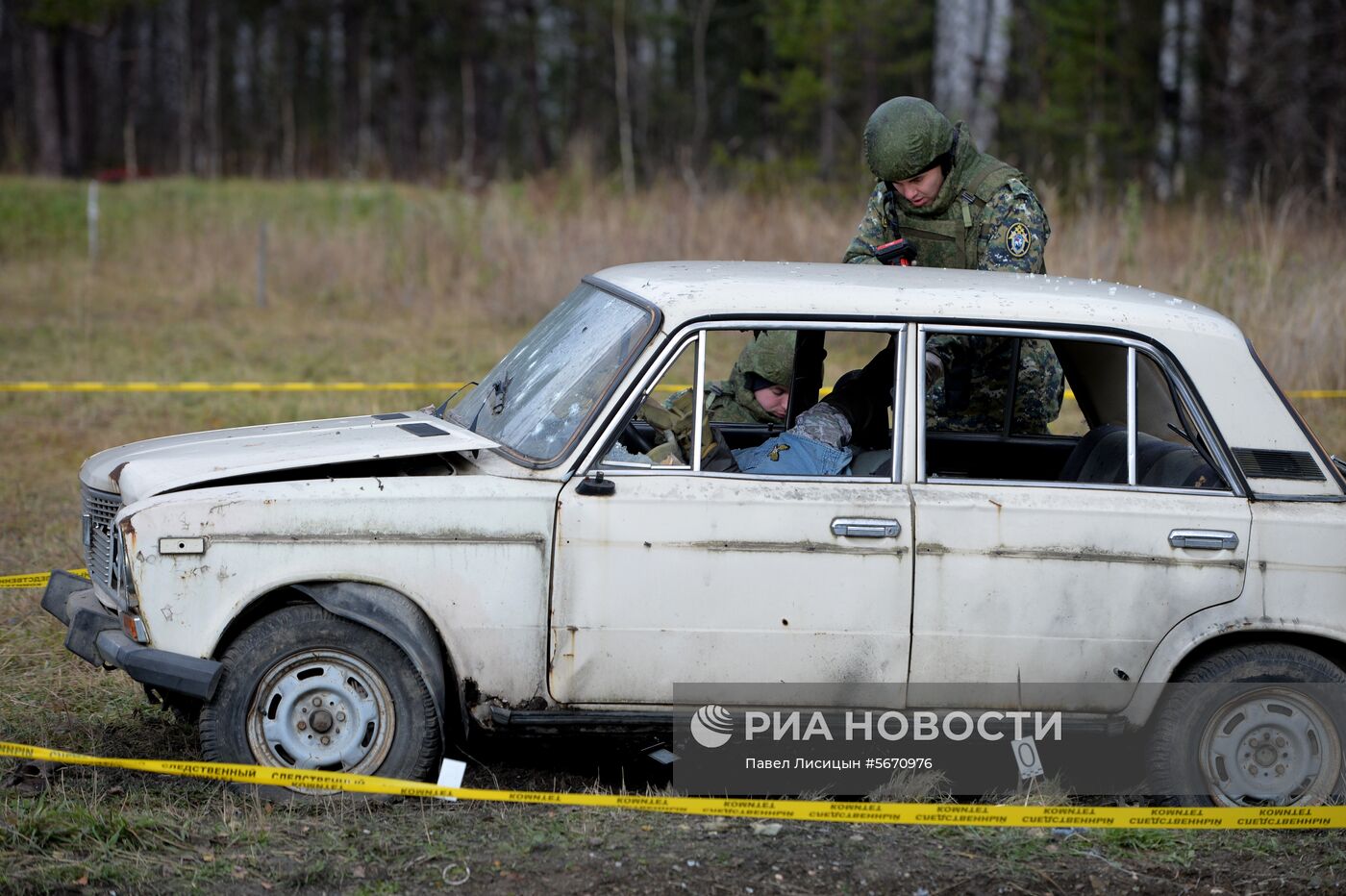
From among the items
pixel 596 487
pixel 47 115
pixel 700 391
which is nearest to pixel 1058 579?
pixel 700 391

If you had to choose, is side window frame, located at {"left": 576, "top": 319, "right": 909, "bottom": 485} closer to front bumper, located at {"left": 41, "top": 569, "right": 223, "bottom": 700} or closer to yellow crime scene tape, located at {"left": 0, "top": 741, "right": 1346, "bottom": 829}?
yellow crime scene tape, located at {"left": 0, "top": 741, "right": 1346, "bottom": 829}

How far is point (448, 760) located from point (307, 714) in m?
→ 0.43

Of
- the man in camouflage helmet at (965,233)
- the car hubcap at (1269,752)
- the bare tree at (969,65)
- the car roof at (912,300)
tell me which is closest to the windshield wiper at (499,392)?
the car roof at (912,300)

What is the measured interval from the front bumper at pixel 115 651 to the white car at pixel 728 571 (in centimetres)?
1

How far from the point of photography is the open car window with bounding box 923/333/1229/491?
453cm

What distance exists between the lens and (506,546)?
155 inches

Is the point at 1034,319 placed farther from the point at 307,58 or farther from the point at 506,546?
the point at 307,58

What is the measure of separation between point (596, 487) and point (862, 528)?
0.78 meters

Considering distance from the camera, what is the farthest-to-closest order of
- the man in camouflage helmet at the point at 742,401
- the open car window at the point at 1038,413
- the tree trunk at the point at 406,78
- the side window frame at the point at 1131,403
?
the tree trunk at the point at 406,78
the open car window at the point at 1038,413
the man in camouflage helmet at the point at 742,401
the side window frame at the point at 1131,403

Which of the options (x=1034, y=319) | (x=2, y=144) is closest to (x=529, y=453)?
(x=1034, y=319)

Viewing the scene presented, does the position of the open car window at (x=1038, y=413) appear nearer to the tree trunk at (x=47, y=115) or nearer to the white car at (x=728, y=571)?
the white car at (x=728, y=571)

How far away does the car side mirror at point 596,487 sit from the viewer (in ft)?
12.9

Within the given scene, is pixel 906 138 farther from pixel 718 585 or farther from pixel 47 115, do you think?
pixel 47 115

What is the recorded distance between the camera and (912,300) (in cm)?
415
